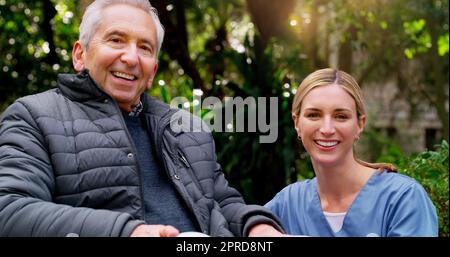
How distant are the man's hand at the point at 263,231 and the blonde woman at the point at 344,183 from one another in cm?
43

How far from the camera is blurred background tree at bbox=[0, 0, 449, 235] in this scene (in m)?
6.00

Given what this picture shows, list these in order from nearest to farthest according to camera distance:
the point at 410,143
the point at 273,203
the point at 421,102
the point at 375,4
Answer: the point at 273,203 < the point at 375,4 < the point at 421,102 < the point at 410,143

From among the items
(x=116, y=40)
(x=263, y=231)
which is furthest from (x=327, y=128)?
(x=116, y=40)

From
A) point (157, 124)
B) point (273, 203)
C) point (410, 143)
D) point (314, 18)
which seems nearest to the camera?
point (157, 124)

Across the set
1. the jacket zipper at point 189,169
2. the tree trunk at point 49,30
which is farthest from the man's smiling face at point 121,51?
the tree trunk at point 49,30

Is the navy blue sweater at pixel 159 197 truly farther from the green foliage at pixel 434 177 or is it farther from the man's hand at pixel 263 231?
the green foliage at pixel 434 177

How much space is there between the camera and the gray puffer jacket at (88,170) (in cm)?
177

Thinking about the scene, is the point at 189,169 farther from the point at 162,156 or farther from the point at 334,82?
the point at 334,82

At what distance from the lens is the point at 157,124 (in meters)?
2.46

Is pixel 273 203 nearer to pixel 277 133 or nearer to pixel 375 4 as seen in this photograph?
pixel 277 133

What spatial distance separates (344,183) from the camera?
8.09ft
